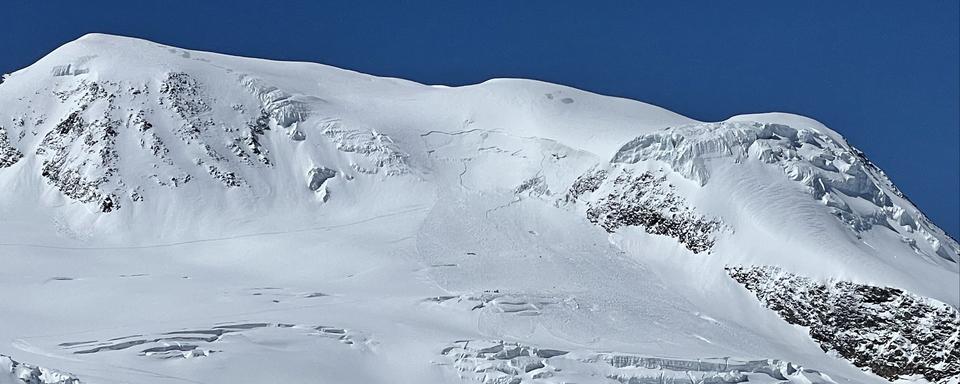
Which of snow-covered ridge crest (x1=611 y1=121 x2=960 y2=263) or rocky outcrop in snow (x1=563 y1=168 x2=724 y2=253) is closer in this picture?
rocky outcrop in snow (x1=563 y1=168 x2=724 y2=253)

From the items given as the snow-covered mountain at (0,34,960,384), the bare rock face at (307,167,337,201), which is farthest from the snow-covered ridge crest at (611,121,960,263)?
the bare rock face at (307,167,337,201)

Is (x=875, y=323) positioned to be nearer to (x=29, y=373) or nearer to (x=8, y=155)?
(x=29, y=373)

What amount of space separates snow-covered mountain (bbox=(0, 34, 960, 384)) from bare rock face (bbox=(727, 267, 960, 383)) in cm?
8

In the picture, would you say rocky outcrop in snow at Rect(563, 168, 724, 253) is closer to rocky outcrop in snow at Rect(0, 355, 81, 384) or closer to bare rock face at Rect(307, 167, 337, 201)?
bare rock face at Rect(307, 167, 337, 201)

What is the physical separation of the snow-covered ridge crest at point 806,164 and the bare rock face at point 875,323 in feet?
19.3

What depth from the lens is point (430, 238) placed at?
6000 centimetres

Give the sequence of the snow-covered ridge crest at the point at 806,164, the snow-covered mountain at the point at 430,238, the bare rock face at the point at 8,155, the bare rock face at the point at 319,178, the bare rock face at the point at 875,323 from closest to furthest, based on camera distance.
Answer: the snow-covered mountain at the point at 430,238
the bare rock face at the point at 875,323
the snow-covered ridge crest at the point at 806,164
the bare rock face at the point at 319,178
the bare rock face at the point at 8,155

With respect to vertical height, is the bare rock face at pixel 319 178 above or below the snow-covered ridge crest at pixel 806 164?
below

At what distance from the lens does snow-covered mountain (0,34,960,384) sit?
48.8 meters

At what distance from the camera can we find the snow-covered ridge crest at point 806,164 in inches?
2405

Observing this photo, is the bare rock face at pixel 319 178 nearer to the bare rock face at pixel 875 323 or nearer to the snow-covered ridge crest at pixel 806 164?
the snow-covered ridge crest at pixel 806 164

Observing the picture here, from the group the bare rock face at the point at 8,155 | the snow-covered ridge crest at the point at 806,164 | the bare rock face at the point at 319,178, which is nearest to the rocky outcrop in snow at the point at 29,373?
the bare rock face at the point at 319,178

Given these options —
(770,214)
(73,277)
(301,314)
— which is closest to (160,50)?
(73,277)

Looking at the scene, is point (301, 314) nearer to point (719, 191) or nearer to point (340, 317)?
point (340, 317)
